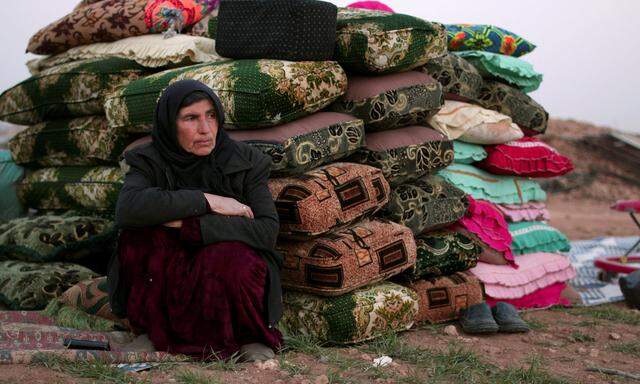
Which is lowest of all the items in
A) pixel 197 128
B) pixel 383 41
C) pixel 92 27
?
pixel 197 128

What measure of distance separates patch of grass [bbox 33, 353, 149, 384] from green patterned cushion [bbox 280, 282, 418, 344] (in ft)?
3.46

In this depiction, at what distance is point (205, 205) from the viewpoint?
9.57 feet

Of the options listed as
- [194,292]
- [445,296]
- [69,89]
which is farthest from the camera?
[69,89]

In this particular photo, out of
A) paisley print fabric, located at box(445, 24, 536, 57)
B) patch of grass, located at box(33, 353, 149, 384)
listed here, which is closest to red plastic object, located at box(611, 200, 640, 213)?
paisley print fabric, located at box(445, 24, 536, 57)

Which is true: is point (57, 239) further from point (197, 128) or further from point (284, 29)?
point (284, 29)

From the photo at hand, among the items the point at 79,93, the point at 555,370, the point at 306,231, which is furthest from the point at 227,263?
the point at 79,93

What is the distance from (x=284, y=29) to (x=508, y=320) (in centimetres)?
201

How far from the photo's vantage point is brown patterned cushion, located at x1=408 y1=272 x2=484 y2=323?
3866mm

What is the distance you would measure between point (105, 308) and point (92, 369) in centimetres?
105

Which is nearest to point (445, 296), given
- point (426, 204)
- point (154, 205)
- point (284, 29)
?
point (426, 204)

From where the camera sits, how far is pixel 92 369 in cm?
254

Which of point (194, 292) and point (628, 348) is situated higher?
point (194, 292)

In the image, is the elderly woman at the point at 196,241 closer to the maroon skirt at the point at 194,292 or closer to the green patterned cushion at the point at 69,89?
the maroon skirt at the point at 194,292

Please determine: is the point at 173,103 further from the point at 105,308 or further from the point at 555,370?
the point at 555,370
